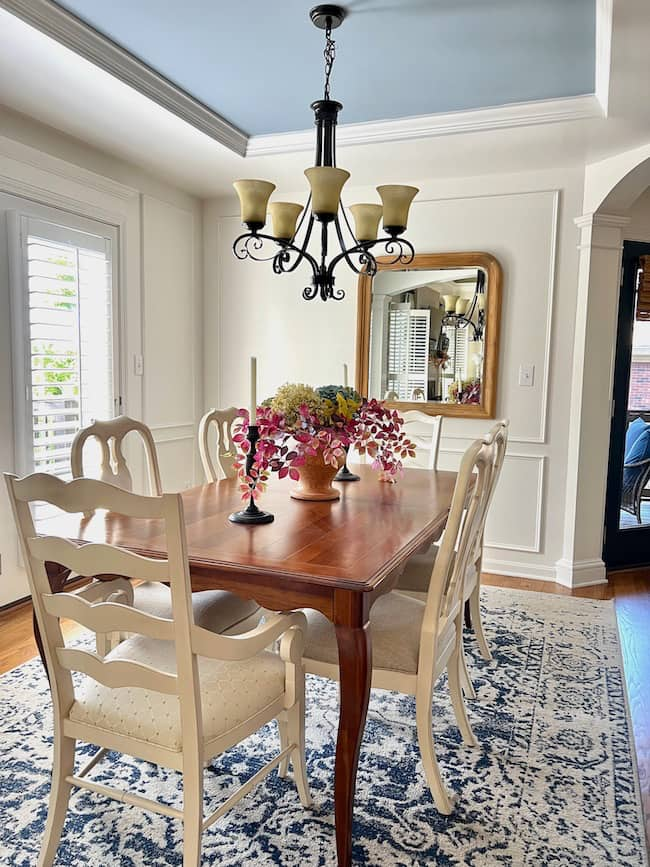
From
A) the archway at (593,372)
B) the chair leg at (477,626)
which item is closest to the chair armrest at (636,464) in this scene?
the archway at (593,372)

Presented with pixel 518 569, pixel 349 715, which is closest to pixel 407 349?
pixel 518 569

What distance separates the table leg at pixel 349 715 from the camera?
1.61 meters

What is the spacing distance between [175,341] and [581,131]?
→ 2.78 meters

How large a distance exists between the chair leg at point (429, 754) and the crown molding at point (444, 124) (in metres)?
2.67

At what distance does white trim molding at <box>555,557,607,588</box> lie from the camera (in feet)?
13.0

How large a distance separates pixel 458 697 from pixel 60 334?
262cm

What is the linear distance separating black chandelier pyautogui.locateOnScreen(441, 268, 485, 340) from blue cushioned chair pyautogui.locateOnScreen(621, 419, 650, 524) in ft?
4.18

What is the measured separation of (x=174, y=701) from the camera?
154 centimetres

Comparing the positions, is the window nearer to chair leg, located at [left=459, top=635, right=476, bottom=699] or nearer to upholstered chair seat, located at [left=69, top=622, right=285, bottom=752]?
upholstered chair seat, located at [left=69, top=622, right=285, bottom=752]

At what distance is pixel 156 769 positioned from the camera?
2070 millimetres

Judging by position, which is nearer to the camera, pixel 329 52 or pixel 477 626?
pixel 329 52

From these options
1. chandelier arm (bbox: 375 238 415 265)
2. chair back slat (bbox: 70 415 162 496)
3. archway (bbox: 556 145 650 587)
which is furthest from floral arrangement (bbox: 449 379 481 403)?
chair back slat (bbox: 70 415 162 496)

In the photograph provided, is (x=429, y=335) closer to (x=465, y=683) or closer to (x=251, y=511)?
(x=465, y=683)

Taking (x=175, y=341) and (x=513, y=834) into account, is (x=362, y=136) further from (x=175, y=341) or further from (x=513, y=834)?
(x=513, y=834)
